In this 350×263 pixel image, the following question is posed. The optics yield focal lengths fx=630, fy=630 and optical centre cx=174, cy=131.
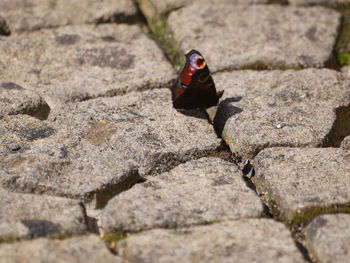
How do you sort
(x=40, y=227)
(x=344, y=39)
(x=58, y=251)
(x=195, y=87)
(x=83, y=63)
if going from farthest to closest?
(x=344, y=39) → (x=83, y=63) → (x=195, y=87) → (x=40, y=227) → (x=58, y=251)

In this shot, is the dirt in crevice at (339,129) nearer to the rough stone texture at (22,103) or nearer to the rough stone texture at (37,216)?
the rough stone texture at (37,216)

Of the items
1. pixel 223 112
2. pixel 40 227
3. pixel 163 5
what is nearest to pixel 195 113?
pixel 223 112

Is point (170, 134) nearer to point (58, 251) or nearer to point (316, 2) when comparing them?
point (58, 251)

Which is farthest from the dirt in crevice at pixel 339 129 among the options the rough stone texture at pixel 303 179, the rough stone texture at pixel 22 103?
the rough stone texture at pixel 22 103

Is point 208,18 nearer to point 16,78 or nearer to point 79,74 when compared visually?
point 79,74

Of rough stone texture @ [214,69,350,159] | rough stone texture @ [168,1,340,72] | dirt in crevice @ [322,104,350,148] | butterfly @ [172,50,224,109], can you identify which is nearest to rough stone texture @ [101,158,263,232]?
rough stone texture @ [214,69,350,159]
